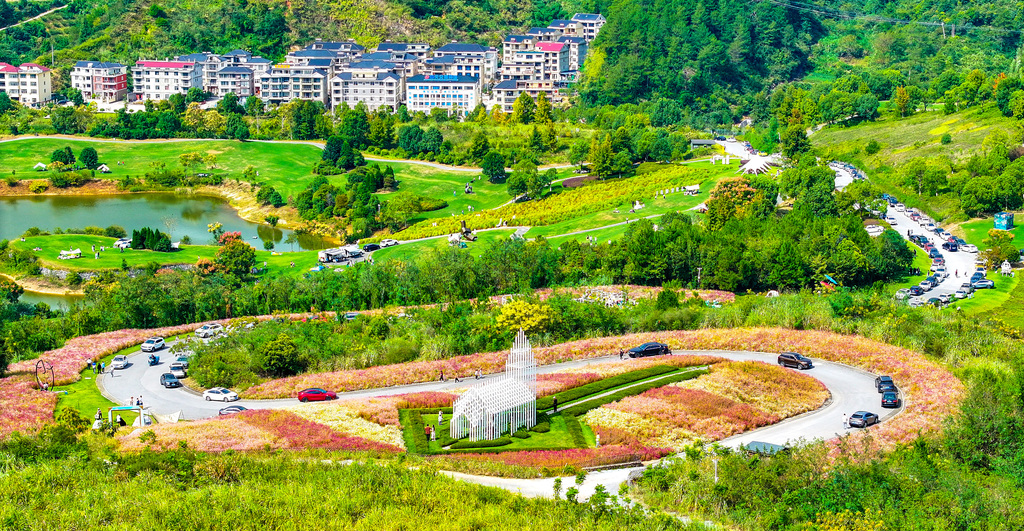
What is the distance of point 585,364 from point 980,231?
119 ft

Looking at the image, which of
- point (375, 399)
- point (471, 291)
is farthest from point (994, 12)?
point (375, 399)

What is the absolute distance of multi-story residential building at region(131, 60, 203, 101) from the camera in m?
107

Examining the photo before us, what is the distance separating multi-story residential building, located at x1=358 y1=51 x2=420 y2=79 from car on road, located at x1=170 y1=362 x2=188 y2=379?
72.0 meters

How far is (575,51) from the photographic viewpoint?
119m

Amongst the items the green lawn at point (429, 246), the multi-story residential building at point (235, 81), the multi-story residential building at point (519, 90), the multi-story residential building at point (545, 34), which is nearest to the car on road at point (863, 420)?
the green lawn at point (429, 246)

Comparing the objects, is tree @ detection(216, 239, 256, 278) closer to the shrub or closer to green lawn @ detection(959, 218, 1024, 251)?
the shrub

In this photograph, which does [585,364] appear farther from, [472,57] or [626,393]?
[472,57]

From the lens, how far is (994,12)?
123 meters

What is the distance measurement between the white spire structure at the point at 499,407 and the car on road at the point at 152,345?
16.7 meters

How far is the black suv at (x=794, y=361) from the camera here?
3784 cm

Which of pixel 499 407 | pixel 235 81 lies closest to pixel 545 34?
pixel 235 81

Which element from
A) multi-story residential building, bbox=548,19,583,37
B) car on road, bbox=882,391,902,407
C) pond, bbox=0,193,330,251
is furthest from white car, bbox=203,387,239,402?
multi-story residential building, bbox=548,19,583,37

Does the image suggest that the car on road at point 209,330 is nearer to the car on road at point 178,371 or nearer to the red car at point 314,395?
the car on road at point 178,371

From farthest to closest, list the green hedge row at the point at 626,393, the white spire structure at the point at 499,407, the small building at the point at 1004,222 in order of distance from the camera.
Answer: the small building at the point at 1004,222, the green hedge row at the point at 626,393, the white spire structure at the point at 499,407
